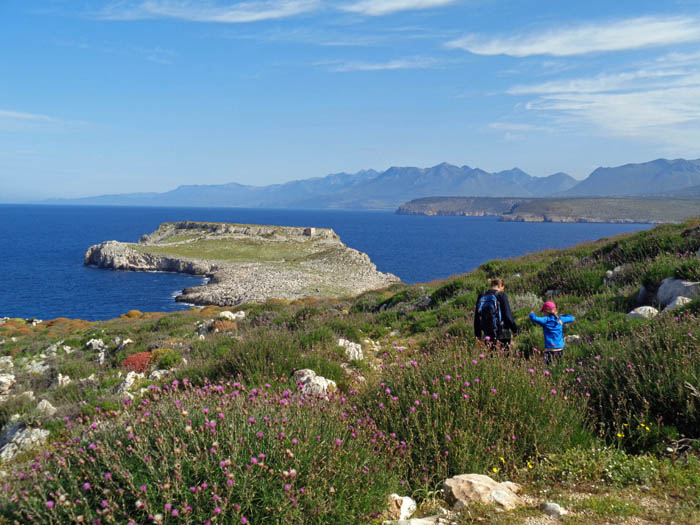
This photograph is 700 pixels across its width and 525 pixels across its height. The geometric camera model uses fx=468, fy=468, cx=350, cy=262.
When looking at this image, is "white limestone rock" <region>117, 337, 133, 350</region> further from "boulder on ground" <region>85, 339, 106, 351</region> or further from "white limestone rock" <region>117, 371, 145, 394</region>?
"white limestone rock" <region>117, 371, 145, 394</region>

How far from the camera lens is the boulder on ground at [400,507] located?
4.02 m

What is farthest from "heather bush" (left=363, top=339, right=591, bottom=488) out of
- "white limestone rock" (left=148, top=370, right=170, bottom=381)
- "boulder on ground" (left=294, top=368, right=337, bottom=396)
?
"white limestone rock" (left=148, top=370, right=170, bottom=381)

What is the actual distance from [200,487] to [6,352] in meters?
22.2

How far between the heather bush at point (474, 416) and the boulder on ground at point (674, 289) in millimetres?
5460

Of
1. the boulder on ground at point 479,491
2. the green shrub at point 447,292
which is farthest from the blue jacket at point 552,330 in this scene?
the green shrub at point 447,292

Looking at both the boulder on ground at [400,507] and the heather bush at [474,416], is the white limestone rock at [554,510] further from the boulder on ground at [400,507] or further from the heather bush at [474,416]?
the boulder on ground at [400,507]

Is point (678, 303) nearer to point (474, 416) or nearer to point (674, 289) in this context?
point (674, 289)

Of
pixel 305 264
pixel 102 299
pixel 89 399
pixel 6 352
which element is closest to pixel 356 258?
pixel 305 264

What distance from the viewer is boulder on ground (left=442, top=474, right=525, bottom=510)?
405 centimetres

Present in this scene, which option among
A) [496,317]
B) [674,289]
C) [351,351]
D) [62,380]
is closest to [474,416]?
[496,317]

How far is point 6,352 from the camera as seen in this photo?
20297 mm

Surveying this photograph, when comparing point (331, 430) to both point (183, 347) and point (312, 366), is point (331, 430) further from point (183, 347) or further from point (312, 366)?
point (183, 347)

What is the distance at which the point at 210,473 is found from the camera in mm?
3332

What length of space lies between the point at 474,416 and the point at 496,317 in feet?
12.4
